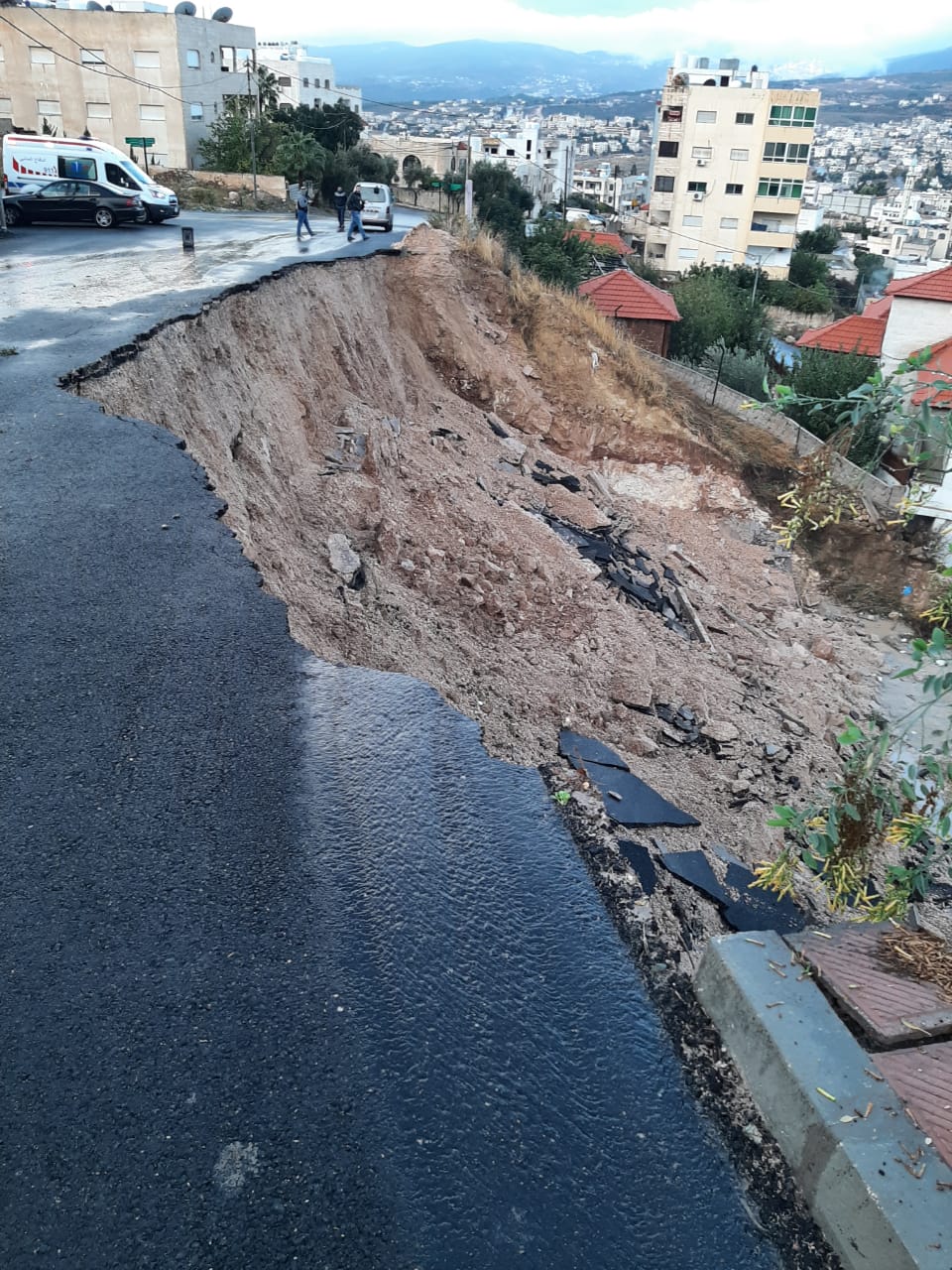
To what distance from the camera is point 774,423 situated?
21828mm

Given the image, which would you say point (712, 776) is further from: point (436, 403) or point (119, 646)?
point (436, 403)

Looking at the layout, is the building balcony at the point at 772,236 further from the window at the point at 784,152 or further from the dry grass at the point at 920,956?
the dry grass at the point at 920,956

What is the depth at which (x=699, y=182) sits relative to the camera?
5756cm

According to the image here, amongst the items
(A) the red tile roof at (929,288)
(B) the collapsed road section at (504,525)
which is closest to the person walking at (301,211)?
(B) the collapsed road section at (504,525)

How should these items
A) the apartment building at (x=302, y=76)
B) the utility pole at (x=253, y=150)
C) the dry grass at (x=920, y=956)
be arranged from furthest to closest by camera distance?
the apartment building at (x=302, y=76) → the utility pole at (x=253, y=150) → the dry grass at (x=920, y=956)

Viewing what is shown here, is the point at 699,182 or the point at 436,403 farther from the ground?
the point at 699,182

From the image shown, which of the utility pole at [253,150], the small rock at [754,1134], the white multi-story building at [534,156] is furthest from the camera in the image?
the white multi-story building at [534,156]

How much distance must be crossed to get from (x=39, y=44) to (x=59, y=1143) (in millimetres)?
47799

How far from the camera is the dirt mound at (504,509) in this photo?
27.0 feet

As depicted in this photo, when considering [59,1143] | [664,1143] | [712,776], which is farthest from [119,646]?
[712,776]

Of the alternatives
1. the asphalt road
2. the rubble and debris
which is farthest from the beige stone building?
the rubble and debris

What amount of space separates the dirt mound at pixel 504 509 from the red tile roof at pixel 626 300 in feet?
16.1

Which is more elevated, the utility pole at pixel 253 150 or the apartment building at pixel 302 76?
the apartment building at pixel 302 76

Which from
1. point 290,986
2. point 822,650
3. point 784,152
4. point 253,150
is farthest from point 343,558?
point 784,152
